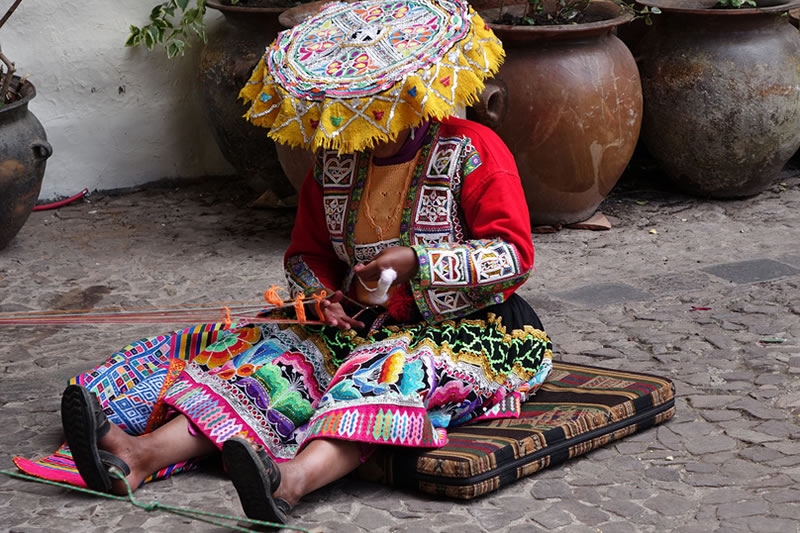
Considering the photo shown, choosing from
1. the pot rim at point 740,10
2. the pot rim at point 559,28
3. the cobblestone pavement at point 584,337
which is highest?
the pot rim at point 740,10

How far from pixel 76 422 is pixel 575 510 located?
1221 millimetres

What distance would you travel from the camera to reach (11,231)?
487 centimetres

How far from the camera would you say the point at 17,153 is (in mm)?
4703

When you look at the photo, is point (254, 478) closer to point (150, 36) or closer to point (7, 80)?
point (7, 80)

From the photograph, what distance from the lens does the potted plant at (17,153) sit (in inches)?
184

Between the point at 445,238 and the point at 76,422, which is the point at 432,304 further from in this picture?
the point at 76,422

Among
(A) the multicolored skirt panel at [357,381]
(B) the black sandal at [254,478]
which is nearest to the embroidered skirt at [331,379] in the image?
(A) the multicolored skirt panel at [357,381]

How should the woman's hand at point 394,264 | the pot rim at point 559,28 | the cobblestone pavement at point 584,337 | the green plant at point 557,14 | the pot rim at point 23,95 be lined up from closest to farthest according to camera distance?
the cobblestone pavement at point 584,337 → the woman's hand at point 394,264 → the pot rim at point 23,95 → the pot rim at point 559,28 → the green plant at point 557,14

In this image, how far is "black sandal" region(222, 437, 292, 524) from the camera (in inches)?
92.0

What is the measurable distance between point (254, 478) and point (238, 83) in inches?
128

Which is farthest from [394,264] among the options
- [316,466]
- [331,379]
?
[316,466]

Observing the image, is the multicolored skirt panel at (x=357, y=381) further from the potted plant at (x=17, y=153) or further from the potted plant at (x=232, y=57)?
the potted plant at (x=232, y=57)

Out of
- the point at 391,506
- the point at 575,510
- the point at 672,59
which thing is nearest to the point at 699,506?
the point at 575,510

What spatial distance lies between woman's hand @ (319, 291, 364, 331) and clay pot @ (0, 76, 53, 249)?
2.35m
